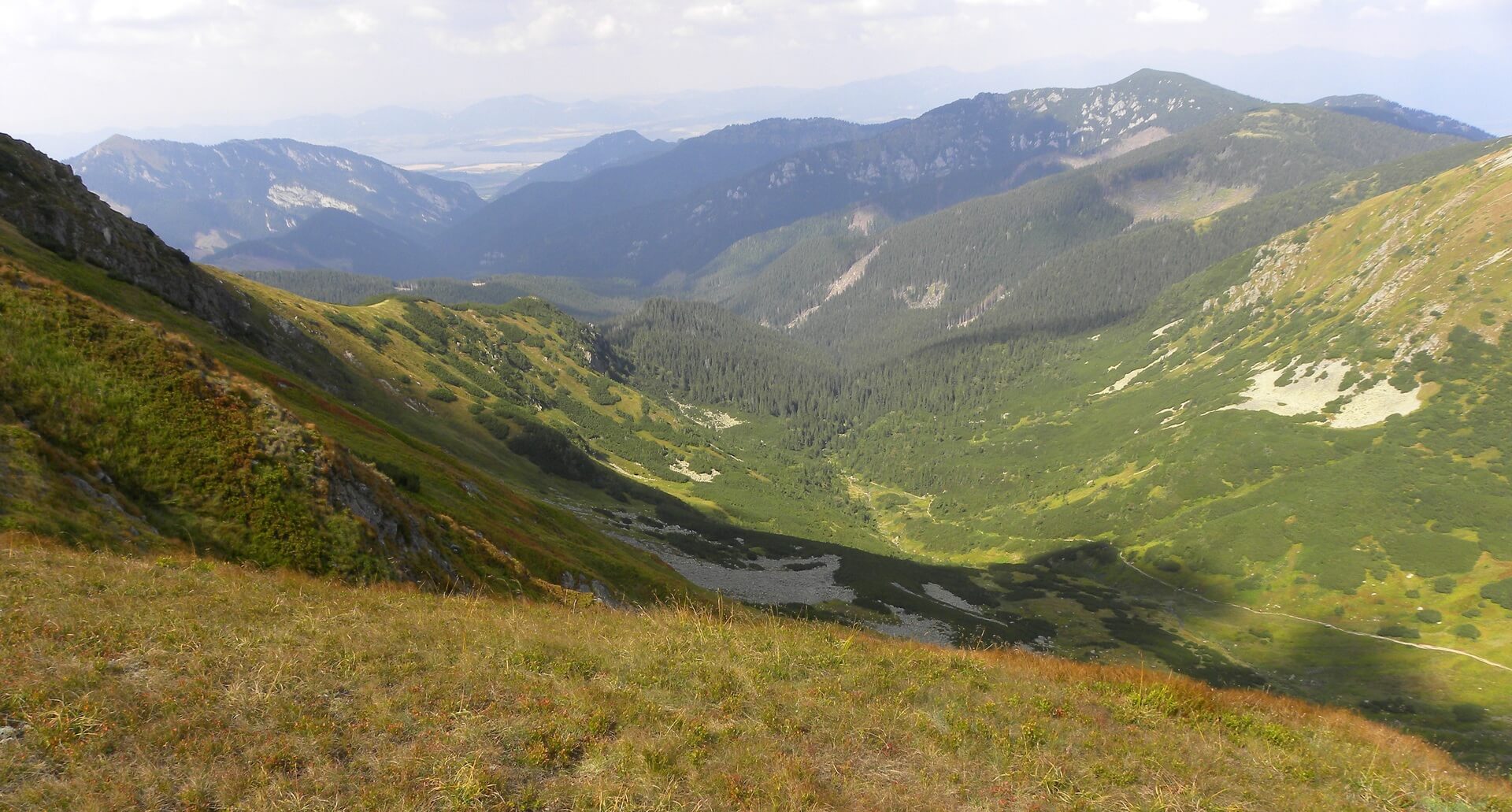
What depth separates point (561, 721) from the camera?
11.1m

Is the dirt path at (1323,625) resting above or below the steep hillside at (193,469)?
below

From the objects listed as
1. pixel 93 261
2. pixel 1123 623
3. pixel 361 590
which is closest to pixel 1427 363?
pixel 1123 623

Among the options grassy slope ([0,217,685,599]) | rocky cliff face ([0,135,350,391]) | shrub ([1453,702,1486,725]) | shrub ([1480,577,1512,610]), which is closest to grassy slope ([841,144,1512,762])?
shrub ([1480,577,1512,610])

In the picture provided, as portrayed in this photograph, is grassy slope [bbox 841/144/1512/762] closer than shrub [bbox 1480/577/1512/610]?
Yes

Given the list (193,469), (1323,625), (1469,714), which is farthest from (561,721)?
(1323,625)

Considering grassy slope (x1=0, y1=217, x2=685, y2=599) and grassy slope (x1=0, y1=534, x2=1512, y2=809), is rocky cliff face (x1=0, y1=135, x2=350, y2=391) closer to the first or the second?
grassy slope (x1=0, y1=217, x2=685, y2=599)

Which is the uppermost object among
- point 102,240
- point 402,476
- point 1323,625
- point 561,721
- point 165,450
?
point 102,240

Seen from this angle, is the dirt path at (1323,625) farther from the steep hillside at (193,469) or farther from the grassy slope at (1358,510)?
the steep hillside at (193,469)

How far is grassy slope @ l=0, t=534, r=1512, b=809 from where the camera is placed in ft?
30.1

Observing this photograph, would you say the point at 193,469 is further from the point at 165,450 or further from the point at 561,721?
the point at 561,721

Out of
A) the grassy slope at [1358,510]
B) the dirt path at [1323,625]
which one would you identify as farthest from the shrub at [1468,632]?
the dirt path at [1323,625]

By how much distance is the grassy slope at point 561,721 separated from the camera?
9.17 metres

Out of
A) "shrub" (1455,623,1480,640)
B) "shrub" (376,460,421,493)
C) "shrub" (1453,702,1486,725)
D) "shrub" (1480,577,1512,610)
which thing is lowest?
"shrub" (1455,623,1480,640)

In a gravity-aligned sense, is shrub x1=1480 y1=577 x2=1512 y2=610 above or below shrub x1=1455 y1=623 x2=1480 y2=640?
above
